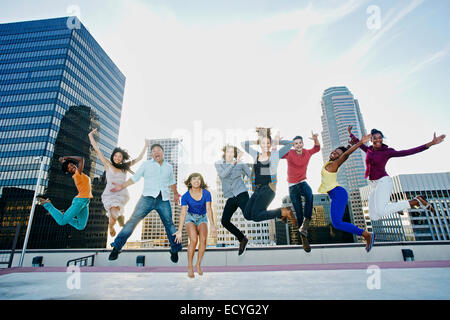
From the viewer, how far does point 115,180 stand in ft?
23.1

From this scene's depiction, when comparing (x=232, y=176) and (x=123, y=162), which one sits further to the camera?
(x=123, y=162)

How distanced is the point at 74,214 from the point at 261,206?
631 cm

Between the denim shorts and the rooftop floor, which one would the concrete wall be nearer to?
the rooftop floor

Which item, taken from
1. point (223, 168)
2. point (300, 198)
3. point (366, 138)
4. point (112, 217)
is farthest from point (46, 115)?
point (366, 138)

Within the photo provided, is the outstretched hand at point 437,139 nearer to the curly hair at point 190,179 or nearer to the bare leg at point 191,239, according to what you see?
the curly hair at point 190,179

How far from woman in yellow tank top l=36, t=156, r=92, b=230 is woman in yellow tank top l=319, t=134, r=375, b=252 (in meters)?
8.18

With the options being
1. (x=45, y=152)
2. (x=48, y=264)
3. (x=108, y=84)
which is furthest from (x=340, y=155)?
(x=108, y=84)

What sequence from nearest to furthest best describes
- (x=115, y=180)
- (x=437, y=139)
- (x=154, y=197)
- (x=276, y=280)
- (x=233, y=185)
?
(x=276, y=280) → (x=437, y=139) → (x=154, y=197) → (x=233, y=185) → (x=115, y=180)

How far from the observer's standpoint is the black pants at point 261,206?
20.5 ft

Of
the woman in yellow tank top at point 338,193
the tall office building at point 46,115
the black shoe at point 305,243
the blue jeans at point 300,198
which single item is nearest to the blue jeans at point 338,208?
the woman in yellow tank top at point 338,193

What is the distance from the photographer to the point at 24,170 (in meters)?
65.3

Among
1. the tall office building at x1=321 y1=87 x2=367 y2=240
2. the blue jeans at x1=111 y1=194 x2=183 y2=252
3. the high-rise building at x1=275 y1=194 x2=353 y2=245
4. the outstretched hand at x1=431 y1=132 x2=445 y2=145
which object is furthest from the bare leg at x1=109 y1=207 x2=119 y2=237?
the tall office building at x1=321 y1=87 x2=367 y2=240

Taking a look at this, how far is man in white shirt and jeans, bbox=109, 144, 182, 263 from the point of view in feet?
21.0

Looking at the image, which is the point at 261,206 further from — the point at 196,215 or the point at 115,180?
the point at 115,180
